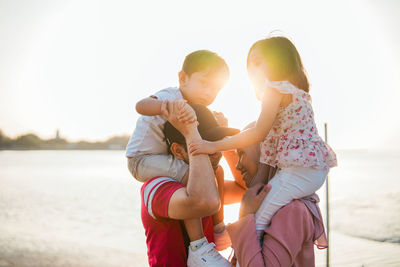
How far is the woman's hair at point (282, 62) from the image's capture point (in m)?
2.00

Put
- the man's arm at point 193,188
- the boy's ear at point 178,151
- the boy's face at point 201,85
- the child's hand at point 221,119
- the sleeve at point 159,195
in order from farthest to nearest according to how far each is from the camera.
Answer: the child's hand at point 221,119
the boy's face at point 201,85
the boy's ear at point 178,151
the sleeve at point 159,195
the man's arm at point 193,188

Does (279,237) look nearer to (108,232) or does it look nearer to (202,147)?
(202,147)

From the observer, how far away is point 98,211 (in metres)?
12.0

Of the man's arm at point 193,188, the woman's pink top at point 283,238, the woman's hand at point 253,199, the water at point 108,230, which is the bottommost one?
the water at point 108,230

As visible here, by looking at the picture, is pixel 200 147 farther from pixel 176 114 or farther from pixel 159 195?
pixel 159 195

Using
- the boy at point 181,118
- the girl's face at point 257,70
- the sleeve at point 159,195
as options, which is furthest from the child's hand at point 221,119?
the sleeve at point 159,195

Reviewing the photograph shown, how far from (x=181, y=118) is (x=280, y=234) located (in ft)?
2.75

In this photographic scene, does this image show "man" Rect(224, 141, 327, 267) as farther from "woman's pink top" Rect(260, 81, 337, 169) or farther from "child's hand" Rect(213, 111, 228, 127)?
"child's hand" Rect(213, 111, 228, 127)

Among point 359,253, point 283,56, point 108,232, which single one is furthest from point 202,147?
point 108,232

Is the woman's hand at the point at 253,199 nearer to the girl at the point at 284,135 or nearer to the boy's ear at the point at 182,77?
the girl at the point at 284,135

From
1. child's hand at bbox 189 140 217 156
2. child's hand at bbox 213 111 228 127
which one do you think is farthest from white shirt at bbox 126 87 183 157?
child's hand at bbox 213 111 228 127

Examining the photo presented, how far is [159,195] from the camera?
1786 millimetres

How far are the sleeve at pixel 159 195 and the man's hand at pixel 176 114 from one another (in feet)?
1.02

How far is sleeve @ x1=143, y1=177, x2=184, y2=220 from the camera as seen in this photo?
5.79ft
